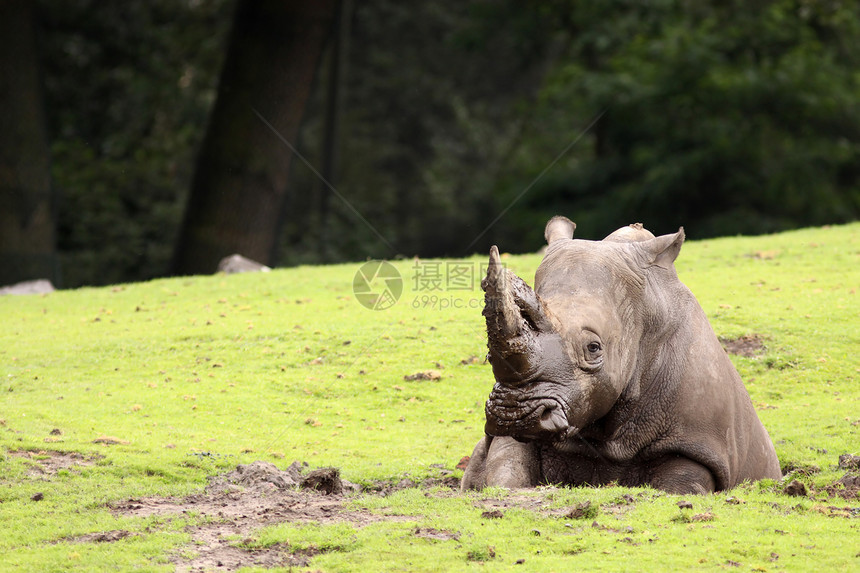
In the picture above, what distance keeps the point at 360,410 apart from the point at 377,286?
4695mm

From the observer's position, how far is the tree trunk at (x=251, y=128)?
19328mm

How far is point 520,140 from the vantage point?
36062mm

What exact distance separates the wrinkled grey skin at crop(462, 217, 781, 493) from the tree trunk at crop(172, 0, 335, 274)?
12.6 metres

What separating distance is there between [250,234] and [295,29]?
3.78 metres

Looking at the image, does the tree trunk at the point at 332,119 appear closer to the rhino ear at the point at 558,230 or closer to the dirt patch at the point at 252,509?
the rhino ear at the point at 558,230

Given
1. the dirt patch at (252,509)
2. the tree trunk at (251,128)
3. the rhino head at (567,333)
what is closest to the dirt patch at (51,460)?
the dirt patch at (252,509)

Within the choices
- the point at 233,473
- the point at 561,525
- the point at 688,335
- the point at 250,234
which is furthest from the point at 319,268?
the point at 561,525

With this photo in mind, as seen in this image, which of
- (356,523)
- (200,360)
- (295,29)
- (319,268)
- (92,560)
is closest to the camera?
(92,560)

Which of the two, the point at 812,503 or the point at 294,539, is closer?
the point at 294,539

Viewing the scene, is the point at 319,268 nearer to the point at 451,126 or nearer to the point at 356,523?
the point at 356,523

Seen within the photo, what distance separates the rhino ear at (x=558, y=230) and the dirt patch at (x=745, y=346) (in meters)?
4.27

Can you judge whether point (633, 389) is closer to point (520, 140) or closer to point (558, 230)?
point (558, 230)

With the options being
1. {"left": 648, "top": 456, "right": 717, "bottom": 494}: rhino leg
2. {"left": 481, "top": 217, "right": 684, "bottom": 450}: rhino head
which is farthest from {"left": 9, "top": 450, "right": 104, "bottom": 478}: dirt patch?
{"left": 648, "top": 456, "right": 717, "bottom": 494}: rhino leg

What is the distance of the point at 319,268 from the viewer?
56.6 ft
